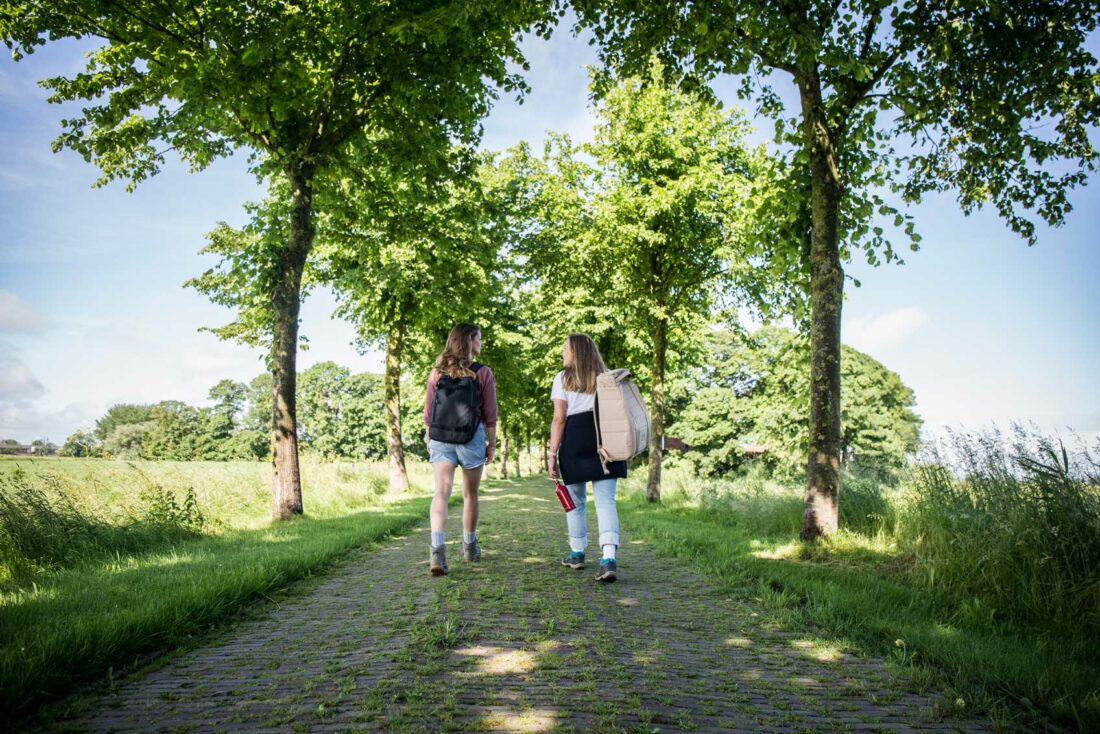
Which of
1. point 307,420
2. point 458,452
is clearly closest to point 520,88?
point 458,452

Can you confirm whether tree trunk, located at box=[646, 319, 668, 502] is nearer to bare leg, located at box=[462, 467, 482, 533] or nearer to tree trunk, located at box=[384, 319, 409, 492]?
tree trunk, located at box=[384, 319, 409, 492]

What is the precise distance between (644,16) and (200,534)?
1009 cm

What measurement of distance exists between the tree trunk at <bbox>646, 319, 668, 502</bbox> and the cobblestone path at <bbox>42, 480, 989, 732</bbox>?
10752 millimetres

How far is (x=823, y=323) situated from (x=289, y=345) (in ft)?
29.5

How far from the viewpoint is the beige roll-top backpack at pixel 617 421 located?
593 cm

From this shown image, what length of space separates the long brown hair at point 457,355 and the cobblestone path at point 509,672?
214cm

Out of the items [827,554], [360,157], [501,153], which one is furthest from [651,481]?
[501,153]

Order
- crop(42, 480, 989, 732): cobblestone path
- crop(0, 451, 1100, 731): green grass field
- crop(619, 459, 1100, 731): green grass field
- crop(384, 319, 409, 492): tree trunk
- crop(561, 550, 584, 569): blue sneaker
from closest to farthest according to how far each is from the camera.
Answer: crop(42, 480, 989, 732): cobblestone path, crop(619, 459, 1100, 731): green grass field, crop(0, 451, 1100, 731): green grass field, crop(561, 550, 584, 569): blue sneaker, crop(384, 319, 409, 492): tree trunk

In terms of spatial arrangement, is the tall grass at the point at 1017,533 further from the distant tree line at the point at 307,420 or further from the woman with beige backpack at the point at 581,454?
the distant tree line at the point at 307,420

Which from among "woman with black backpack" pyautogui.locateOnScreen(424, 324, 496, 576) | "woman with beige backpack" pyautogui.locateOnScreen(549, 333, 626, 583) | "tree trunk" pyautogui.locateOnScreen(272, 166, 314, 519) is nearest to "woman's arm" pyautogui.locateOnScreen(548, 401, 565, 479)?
"woman with beige backpack" pyautogui.locateOnScreen(549, 333, 626, 583)

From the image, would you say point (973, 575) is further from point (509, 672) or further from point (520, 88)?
A: point (520, 88)

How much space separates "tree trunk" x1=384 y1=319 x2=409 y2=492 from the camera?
19.0 meters

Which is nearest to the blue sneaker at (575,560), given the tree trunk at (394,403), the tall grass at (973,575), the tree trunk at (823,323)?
the tall grass at (973,575)

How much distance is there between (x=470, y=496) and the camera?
6492mm
